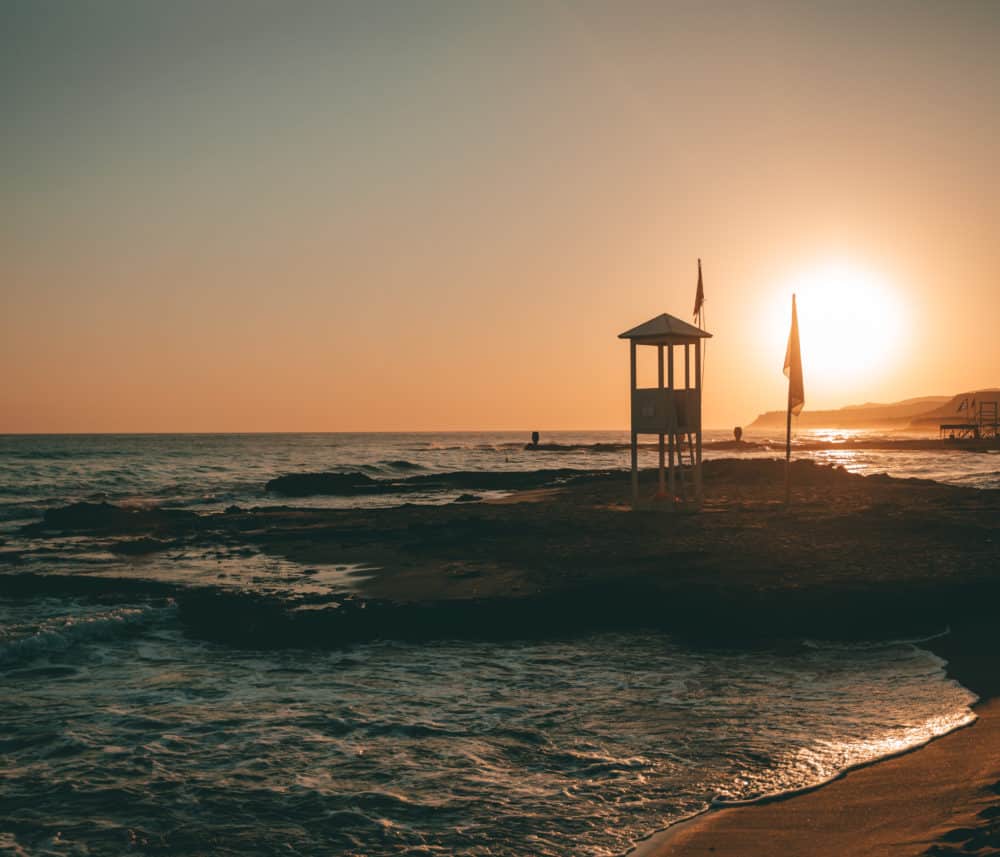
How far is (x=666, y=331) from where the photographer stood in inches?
820

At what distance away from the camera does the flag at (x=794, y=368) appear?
2061 cm

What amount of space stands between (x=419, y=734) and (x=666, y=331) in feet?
48.6

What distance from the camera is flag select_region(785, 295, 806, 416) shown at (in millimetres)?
20609

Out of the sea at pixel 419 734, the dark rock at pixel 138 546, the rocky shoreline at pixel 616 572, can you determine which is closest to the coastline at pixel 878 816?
the sea at pixel 419 734

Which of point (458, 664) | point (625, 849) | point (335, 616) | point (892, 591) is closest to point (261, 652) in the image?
point (335, 616)

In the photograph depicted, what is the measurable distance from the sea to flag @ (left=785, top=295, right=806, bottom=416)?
1090cm

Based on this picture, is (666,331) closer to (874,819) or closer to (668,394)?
(668,394)

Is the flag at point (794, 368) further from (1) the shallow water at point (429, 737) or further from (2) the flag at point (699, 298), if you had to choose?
(1) the shallow water at point (429, 737)

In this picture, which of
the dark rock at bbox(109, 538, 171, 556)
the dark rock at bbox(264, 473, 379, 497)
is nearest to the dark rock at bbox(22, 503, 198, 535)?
the dark rock at bbox(109, 538, 171, 556)

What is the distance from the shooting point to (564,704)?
833cm

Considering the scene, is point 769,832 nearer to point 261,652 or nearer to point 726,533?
point 261,652

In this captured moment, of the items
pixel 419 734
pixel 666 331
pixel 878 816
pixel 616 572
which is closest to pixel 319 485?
pixel 666 331

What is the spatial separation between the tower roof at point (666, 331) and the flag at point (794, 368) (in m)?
1.98

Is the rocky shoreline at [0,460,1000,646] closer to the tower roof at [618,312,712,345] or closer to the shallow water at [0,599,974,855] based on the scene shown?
the shallow water at [0,599,974,855]
